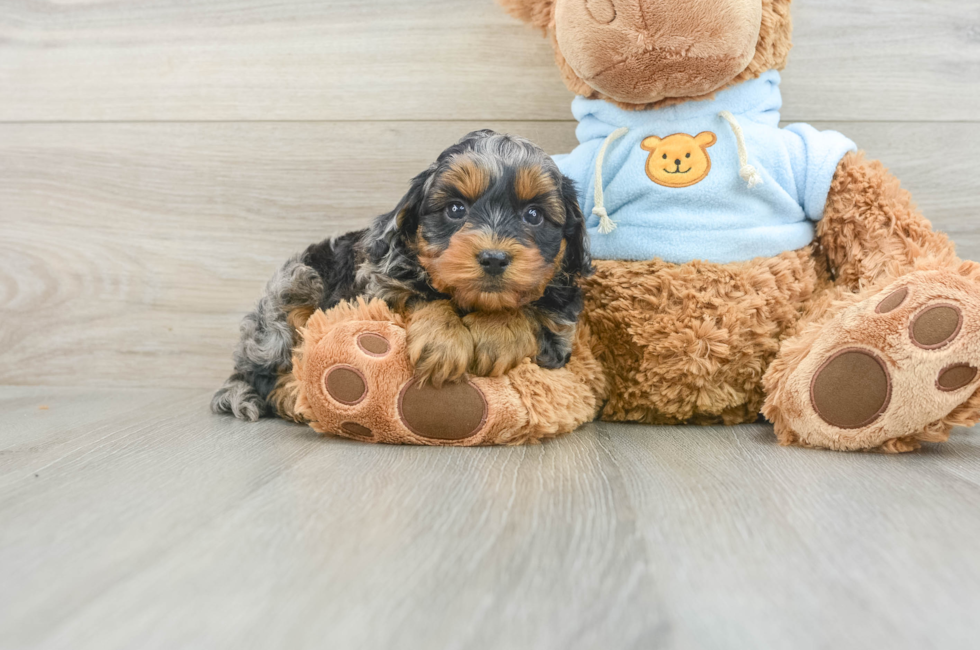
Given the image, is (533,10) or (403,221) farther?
(533,10)

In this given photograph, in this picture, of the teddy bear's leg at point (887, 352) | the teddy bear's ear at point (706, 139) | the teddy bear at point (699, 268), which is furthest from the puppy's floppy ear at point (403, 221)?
the teddy bear's leg at point (887, 352)

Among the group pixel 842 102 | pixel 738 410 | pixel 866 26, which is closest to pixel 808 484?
pixel 738 410

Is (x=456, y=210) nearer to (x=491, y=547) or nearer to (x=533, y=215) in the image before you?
(x=533, y=215)

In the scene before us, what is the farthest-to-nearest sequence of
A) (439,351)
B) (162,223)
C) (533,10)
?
(162,223)
(533,10)
(439,351)

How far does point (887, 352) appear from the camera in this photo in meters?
1.27

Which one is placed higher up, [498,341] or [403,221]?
[403,221]

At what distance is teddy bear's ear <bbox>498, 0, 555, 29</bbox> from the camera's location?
5.46ft

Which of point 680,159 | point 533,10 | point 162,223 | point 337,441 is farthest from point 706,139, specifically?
point 162,223

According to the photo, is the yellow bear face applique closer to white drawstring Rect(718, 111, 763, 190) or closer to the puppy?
white drawstring Rect(718, 111, 763, 190)

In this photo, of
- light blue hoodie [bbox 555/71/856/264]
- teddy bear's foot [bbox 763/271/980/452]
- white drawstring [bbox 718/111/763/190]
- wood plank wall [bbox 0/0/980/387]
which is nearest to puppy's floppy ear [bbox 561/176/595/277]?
light blue hoodie [bbox 555/71/856/264]

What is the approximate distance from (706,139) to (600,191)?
0.25 metres

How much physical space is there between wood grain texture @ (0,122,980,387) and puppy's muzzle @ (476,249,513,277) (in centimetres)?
83

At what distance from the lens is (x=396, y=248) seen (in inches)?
60.2

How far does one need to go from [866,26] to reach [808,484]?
1.41 m
